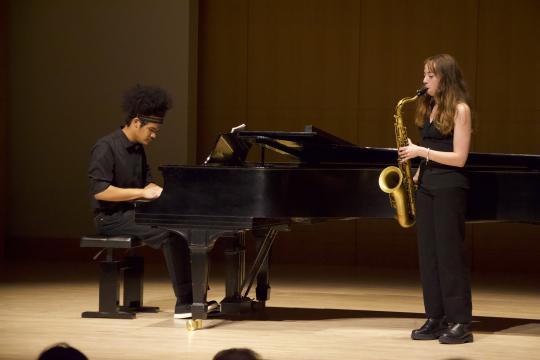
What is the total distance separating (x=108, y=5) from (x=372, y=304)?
3677mm

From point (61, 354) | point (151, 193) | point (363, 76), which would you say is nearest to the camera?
point (61, 354)

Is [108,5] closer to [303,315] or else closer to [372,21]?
[372,21]

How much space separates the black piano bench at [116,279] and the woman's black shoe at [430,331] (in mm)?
1506

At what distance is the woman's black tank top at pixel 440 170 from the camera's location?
4598 mm

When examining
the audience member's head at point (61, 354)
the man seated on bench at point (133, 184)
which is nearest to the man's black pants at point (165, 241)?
the man seated on bench at point (133, 184)

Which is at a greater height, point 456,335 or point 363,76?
point 363,76

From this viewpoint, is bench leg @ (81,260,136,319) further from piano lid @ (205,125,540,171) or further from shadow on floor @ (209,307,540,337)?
piano lid @ (205,125,540,171)

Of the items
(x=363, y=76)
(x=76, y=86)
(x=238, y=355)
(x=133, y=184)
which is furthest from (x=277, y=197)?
(x=76, y=86)

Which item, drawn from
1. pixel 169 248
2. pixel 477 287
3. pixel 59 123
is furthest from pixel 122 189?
pixel 59 123

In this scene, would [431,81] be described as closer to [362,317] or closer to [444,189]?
[444,189]

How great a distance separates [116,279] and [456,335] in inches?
70.3

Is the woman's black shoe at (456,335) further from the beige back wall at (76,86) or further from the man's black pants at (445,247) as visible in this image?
the beige back wall at (76,86)

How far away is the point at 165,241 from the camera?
524 centimetres

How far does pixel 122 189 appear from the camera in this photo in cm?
522
